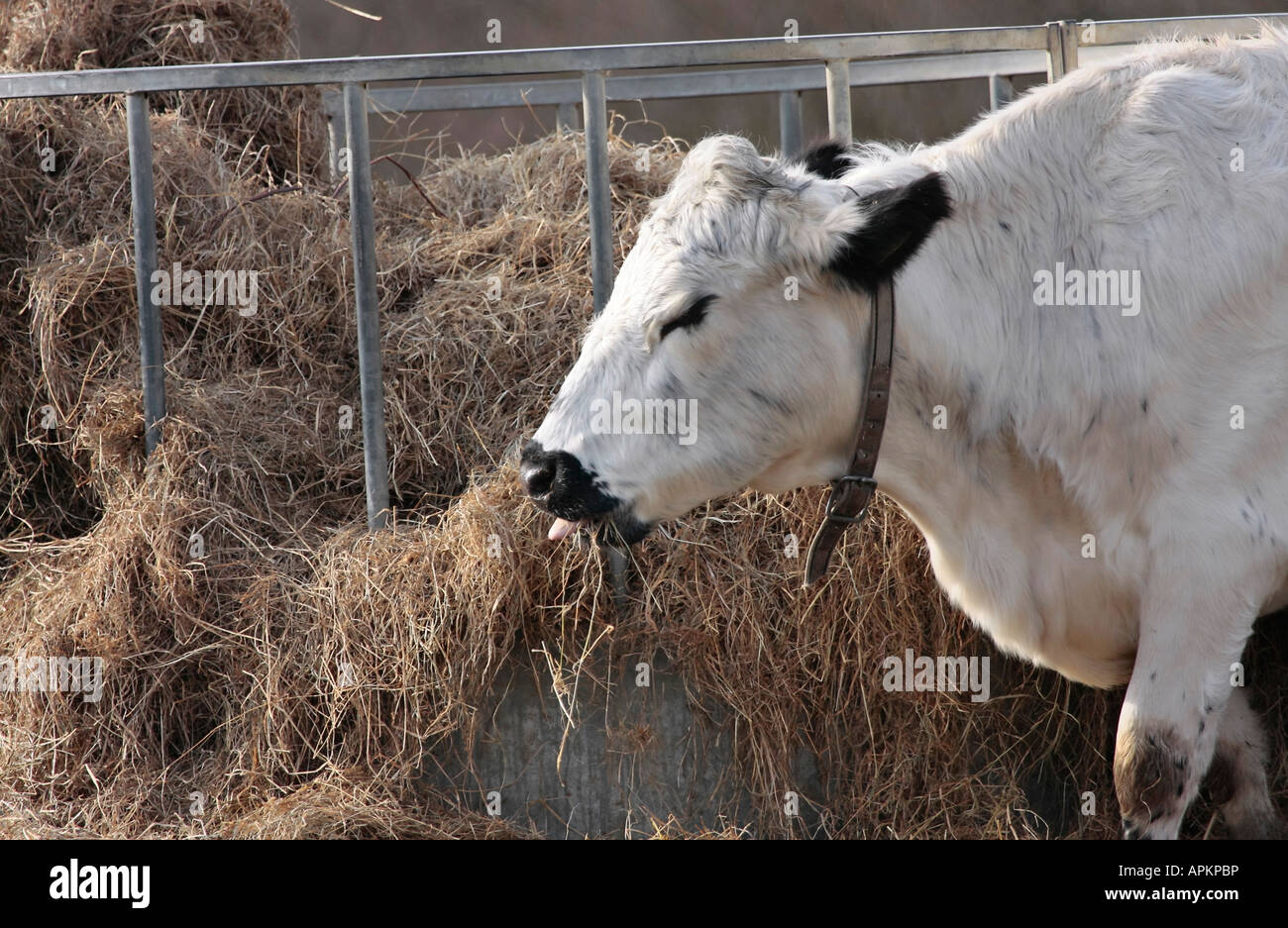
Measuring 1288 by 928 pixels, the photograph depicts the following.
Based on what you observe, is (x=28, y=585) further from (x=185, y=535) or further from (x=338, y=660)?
(x=338, y=660)

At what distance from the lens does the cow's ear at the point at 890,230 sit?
251 cm

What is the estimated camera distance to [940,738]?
3471 millimetres

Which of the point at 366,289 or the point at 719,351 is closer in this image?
the point at 719,351

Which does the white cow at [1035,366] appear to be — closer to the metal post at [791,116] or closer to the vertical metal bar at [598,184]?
the vertical metal bar at [598,184]

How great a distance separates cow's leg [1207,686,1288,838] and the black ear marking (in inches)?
64.3

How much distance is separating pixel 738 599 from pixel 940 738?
2.18 feet

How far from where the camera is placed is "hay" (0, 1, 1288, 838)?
3.48 meters

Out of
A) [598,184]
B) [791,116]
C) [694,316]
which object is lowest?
[694,316]

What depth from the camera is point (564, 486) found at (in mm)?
2586

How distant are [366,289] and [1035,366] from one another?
1.87 metres

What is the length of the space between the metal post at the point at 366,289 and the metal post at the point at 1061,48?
194 centimetres

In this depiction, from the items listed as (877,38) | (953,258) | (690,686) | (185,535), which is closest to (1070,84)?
(953,258)

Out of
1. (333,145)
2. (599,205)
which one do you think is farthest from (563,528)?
(333,145)

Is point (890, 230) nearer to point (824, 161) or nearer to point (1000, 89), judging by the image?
point (824, 161)
